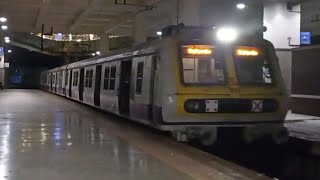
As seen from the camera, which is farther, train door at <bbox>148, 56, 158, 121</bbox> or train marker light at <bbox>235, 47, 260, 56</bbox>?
train door at <bbox>148, 56, 158, 121</bbox>

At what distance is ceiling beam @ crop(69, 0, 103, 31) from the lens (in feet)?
98.6

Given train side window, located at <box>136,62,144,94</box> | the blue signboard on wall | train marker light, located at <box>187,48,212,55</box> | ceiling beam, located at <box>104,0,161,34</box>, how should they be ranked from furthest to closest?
ceiling beam, located at <box>104,0,161,34</box>
the blue signboard on wall
train side window, located at <box>136,62,144,94</box>
train marker light, located at <box>187,48,212,55</box>

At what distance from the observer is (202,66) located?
11.1 metres

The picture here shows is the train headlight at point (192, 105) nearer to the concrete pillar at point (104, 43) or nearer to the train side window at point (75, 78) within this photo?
the train side window at point (75, 78)

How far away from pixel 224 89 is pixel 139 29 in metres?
22.0

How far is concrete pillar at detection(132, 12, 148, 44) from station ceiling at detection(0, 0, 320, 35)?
1.56 feet

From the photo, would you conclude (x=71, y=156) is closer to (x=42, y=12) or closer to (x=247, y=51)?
(x=247, y=51)

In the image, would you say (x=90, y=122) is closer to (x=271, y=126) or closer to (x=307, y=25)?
(x=271, y=126)

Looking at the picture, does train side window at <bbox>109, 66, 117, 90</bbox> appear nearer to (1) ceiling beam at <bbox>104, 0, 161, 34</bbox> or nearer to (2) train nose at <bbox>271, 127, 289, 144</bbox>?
(2) train nose at <bbox>271, 127, 289, 144</bbox>

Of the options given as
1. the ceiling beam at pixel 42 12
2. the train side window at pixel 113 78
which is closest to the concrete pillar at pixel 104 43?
the ceiling beam at pixel 42 12

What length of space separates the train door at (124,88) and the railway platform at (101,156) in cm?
129

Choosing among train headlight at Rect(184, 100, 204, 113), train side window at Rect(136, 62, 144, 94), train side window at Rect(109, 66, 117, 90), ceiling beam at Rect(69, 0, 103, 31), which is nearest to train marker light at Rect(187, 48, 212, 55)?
train headlight at Rect(184, 100, 204, 113)

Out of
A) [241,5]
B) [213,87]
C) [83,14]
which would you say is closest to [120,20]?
[83,14]

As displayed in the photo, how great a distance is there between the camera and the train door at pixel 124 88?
607 inches
